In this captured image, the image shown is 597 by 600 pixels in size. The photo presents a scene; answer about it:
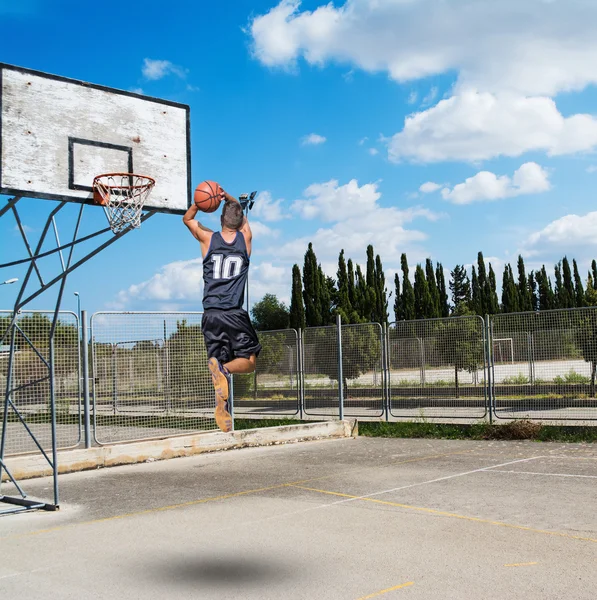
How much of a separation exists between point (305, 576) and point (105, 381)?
29.2 ft

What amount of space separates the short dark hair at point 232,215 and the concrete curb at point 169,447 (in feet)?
A: 21.0

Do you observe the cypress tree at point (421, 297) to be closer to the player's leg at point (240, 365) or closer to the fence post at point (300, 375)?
the fence post at point (300, 375)

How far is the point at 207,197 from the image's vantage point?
325 inches

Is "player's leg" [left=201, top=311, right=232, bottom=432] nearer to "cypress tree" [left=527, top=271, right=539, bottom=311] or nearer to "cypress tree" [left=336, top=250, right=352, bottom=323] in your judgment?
"cypress tree" [left=336, top=250, right=352, bottom=323]

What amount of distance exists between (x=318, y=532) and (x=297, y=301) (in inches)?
1670

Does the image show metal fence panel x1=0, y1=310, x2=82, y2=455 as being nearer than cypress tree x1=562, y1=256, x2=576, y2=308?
Yes

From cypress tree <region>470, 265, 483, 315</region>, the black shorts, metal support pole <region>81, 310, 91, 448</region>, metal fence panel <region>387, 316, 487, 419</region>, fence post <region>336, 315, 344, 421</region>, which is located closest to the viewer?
the black shorts

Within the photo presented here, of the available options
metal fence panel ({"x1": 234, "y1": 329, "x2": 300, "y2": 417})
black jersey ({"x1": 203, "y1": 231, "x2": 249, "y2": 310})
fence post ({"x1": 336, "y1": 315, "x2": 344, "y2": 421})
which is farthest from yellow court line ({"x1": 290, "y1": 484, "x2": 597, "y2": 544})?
metal fence panel ({"x1": 234, "y1": 329, "x2": 300, "y2": 417})

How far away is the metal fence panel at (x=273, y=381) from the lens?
18.9 meters

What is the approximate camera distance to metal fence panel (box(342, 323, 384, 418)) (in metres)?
17.8

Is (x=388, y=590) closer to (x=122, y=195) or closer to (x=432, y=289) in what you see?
(x=122, y=195)

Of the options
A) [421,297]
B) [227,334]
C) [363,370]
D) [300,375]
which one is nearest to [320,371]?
[300,375]

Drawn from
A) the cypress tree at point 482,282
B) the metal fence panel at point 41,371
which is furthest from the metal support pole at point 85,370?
the cypress tree at point 482,282

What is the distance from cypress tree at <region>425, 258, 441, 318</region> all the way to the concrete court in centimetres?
4415
